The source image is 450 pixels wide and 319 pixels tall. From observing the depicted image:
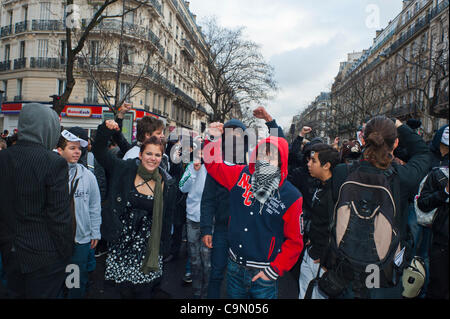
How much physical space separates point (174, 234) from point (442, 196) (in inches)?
153

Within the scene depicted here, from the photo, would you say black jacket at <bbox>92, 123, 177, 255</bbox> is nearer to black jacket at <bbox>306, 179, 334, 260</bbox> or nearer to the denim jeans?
the denim jeans

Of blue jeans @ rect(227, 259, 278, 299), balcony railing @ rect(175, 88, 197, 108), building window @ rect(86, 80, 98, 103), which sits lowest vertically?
blue jeans @ rect(227, 259, 278, 299)

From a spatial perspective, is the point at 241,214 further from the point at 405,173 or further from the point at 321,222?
the point at 405,173

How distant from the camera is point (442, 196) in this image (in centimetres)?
227

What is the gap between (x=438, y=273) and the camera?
205cm

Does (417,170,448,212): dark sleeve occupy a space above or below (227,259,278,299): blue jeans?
above

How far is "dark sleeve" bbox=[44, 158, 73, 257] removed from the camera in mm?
2088

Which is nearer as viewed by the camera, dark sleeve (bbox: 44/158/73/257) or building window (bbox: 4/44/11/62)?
dark sleeve (bbox: 44/158/73/257)

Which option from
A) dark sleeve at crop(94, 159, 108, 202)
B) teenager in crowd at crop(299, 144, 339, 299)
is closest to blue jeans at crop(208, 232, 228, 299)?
teenager in crowd at crop(299, 144, 339, 299)

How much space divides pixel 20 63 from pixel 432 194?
32.9 m

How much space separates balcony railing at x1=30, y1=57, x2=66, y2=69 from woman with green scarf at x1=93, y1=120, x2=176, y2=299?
2733 centimetres

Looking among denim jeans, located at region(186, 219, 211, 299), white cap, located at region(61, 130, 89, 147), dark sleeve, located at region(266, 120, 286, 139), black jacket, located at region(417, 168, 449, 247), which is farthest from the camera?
denim jeans, located at region(186, 219, 211, 299)

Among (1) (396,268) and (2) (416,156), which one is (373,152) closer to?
(2) (416,156)

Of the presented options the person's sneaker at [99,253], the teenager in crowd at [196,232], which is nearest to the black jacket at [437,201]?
the teenager in crowd at [196,232]
